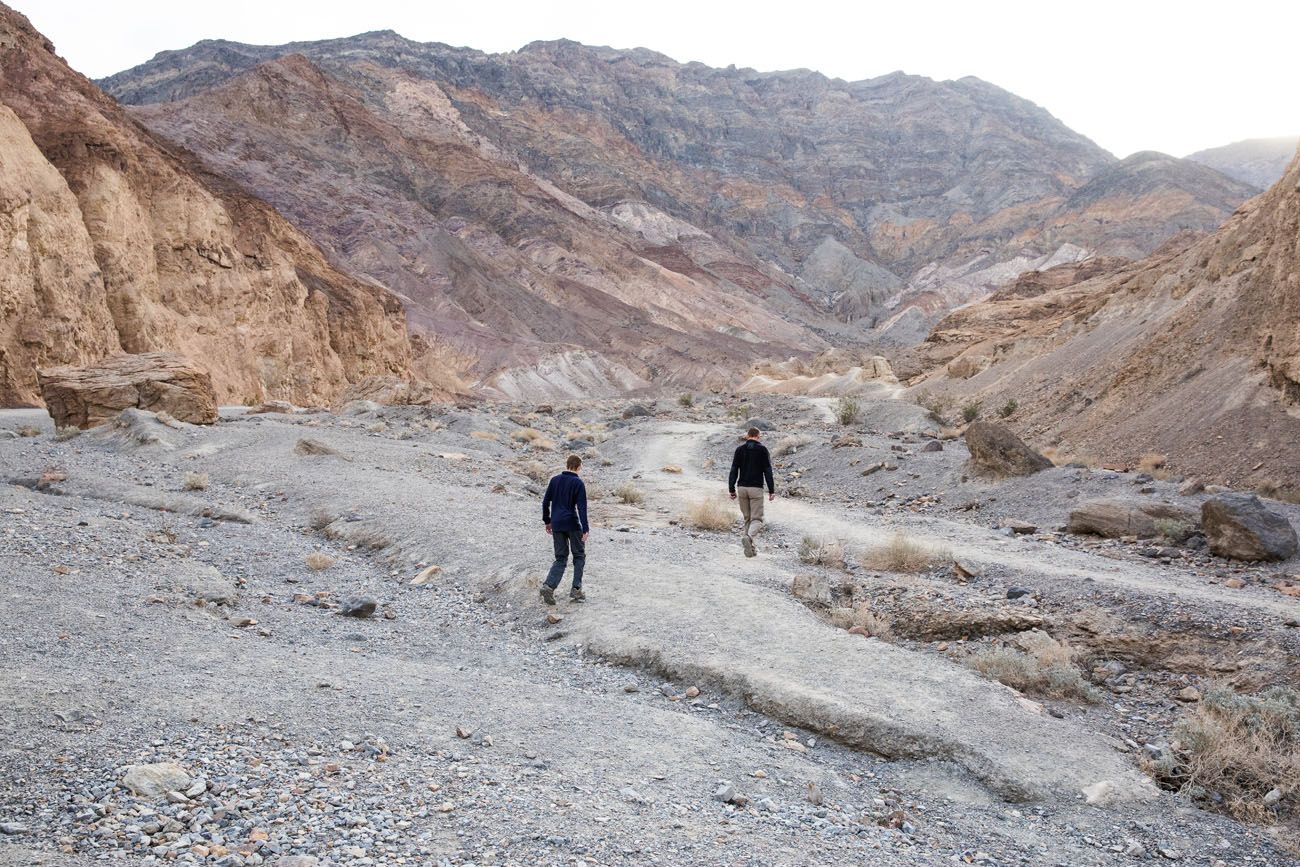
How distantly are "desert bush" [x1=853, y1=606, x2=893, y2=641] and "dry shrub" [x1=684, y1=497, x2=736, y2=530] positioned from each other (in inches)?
197

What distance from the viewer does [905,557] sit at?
10.8 m

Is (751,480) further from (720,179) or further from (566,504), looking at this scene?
(720,179)

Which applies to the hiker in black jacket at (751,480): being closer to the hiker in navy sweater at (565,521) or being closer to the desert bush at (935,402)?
the hiker in navy sweater at (565,521)

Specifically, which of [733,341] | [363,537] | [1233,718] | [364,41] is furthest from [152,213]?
[364,41]

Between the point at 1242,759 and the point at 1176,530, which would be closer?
the point at 1242,759

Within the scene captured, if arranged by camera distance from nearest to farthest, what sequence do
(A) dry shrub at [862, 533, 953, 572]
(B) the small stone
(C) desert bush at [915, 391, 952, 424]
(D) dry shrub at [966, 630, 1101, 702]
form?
(B) the small stone
(D) dry shrub at [966, 630, 1101, 702]
(A) dry shrub at [862, 533, 953, 572]
(C) desert bush at [915, 391, 952, 424]

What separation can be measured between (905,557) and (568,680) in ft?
17.9


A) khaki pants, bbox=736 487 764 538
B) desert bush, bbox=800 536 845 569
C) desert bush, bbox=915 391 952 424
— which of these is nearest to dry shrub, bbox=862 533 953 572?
desert bush, bbox=800 536 845 569

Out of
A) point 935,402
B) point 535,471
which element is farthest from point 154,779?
point 935,402

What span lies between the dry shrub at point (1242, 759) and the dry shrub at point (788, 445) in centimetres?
1717

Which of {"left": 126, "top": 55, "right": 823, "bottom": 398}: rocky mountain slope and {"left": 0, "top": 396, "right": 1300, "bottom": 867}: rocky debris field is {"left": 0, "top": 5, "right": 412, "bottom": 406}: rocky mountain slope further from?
{"left": 0, "top": 396, "right": 1300, "bottom": 867}: rocky debris field

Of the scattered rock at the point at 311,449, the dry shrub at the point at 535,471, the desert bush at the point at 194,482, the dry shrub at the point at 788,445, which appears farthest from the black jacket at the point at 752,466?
the dry shrub at the point at 788,445

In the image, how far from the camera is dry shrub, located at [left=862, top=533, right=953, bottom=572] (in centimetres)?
1073

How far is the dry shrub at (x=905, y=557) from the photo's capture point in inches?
423
